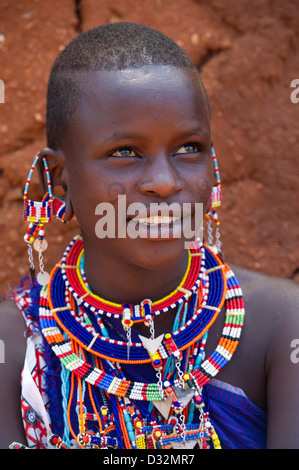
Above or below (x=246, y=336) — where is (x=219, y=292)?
above

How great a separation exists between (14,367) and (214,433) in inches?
29.4

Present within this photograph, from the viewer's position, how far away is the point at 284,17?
2.99m

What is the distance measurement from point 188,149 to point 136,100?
249 mm

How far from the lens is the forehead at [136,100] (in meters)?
1.76

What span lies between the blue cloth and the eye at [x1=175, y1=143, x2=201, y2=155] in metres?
0.82

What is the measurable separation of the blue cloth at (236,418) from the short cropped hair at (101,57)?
104 cm

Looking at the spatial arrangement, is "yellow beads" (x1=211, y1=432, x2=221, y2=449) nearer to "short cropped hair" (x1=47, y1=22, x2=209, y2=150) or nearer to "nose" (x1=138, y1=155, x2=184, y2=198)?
"nose" (x1=138, y1=155, x2=184, y2=198)

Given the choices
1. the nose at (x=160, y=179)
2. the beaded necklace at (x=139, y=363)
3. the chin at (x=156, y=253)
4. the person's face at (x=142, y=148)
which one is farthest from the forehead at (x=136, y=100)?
the beaded necklace at (x=139, y=363)

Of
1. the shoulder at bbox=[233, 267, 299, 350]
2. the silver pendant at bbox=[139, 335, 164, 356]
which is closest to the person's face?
the silver pendant at bbox=[139, 335, 164, 356]

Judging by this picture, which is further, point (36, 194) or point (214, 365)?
point (36, 194)

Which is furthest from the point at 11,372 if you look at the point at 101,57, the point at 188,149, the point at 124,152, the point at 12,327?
the point at 101,57

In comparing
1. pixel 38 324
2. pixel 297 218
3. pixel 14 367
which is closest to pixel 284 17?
pixel 297 218

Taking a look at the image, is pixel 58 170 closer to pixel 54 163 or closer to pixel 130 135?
pixel 54 163

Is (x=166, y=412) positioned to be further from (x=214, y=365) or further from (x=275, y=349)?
(x=275, y=349)
